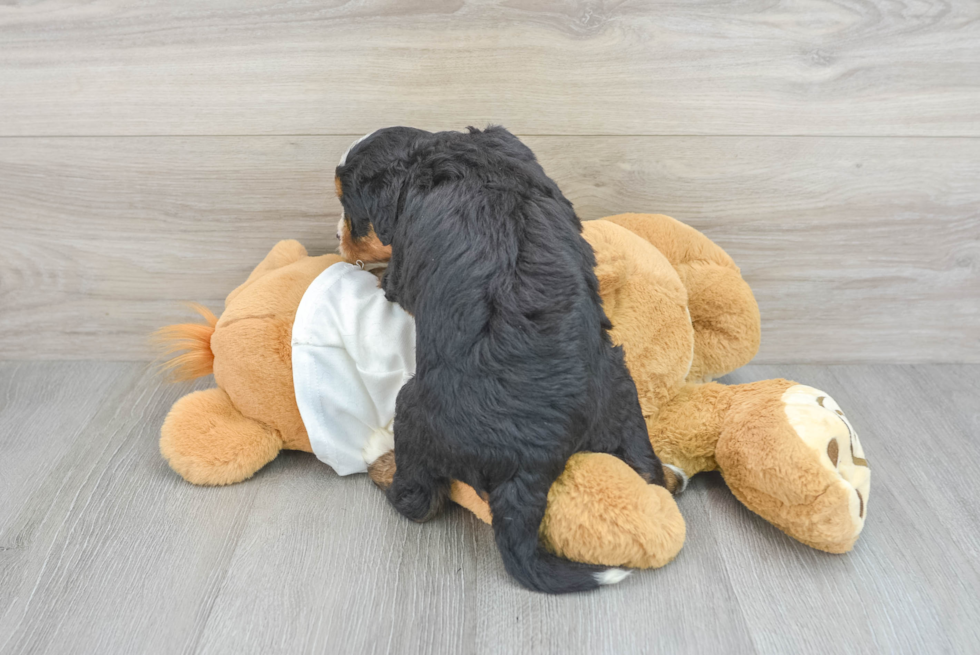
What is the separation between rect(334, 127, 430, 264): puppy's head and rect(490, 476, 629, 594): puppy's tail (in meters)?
0.31

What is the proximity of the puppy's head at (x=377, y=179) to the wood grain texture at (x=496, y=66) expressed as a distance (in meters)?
0.20

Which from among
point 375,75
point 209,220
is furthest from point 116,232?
point 375,75

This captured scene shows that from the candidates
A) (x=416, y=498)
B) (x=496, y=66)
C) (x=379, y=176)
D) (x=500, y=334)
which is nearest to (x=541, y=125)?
(x=496, y=66)

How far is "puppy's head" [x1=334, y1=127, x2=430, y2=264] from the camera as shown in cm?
73

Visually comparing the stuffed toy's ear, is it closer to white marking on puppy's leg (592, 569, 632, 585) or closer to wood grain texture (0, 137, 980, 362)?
wood grain texture (0, 137, 980, 362)

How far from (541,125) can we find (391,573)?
61 centimetres

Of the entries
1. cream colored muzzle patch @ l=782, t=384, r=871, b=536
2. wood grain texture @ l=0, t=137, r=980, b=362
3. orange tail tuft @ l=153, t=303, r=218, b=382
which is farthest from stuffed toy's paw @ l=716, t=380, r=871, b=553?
orange tail tuft @ l=153, t=303, r=218, b=382

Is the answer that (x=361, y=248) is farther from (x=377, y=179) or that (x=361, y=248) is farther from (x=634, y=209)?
(x=634, y=209)

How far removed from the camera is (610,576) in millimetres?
701

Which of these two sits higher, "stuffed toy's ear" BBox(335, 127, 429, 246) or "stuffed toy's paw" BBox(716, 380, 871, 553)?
"stuffed toy's ear" BBox(335, 127, 429, 246)

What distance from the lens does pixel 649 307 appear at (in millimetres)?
827

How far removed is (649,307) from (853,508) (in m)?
0.31

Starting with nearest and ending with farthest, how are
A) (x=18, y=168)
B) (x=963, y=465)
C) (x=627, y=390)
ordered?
(x=627, y=390), (x=963, y=465), (x=18, y=168)

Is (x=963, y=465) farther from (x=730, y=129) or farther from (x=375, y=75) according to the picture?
(x=375, y=75)
